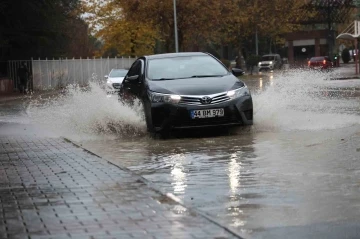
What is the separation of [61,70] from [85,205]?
5341 cm

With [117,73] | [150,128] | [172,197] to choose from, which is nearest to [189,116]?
[150,128]

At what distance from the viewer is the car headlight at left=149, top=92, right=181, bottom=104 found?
1369 cm

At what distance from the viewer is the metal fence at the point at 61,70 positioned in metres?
53.9

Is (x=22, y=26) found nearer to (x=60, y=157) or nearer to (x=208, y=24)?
(x=208, y=24)

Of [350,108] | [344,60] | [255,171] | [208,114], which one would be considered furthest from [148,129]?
[344,60]

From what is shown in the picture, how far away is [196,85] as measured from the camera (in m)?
13.9

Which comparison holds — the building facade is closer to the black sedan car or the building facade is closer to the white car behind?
the white car behind

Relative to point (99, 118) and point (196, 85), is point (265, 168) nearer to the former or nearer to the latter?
point (196, 85)

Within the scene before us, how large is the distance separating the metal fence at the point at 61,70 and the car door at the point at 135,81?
36.8m

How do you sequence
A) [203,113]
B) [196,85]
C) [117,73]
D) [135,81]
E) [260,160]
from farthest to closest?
[117,73], [135,81], [196,85], [203,113], [260,160]

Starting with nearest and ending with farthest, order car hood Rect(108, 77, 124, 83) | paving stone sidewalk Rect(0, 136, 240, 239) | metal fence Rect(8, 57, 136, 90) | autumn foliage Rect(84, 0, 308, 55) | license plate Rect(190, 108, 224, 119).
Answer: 1. paving stone sidewalk Rect(0, 136, 240, 239)
2. license plate Rect(190, 108, 224, 119)
3. car hood Rect(108, 77, 124, 83)
4. metal fence Rect(8, 57, 136, 90)
5. autumn foliage Rect(84, 0, 308, 55)

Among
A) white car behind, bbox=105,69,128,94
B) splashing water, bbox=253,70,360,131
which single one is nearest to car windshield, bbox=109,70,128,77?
white car behind, bbox=105,69,128,94

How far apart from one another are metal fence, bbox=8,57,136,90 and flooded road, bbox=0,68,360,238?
115 ft

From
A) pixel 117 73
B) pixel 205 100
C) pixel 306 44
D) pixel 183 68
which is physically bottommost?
pixel 205 100
